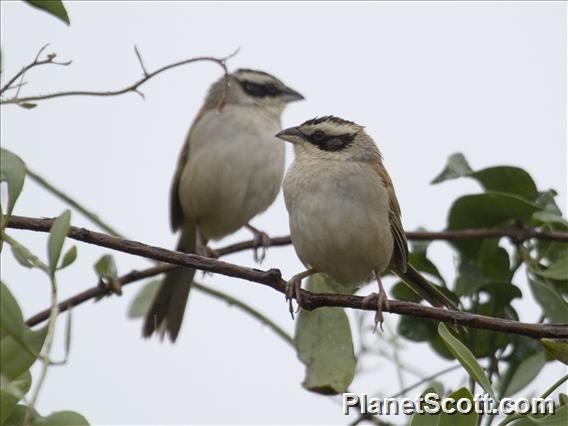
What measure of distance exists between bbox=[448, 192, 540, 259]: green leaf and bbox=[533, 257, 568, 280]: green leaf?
0.89ft

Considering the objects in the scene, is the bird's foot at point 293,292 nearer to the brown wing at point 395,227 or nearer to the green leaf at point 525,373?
the brown wing at point 395,227

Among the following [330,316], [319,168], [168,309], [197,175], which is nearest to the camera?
[330,316]

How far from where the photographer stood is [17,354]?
1.94 metres

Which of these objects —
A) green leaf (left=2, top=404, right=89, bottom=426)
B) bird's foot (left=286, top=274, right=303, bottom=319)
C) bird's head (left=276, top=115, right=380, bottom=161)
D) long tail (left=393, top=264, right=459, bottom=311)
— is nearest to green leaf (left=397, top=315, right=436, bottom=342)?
long tail (left=393, top=264, right=459, bottom=311)

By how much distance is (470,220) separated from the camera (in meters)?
4.01

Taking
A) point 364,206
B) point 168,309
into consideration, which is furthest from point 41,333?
point 168,309

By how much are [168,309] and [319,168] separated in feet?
7.33

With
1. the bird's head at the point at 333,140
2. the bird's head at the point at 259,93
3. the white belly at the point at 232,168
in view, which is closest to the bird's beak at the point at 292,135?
the bird's head at the point at 333,140

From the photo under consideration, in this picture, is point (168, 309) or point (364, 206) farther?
point (168, 309)

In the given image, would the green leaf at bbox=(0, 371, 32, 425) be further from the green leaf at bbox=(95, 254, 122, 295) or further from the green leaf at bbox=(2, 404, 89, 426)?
the green leaf at bbox=(95, 254, 122, 295)

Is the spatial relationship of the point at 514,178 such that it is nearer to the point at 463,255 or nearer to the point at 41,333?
the point at 463,255

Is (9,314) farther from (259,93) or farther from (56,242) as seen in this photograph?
(259,93)

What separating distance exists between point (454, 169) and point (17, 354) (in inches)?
98.7

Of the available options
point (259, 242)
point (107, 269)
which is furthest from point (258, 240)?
point (107, 269)
